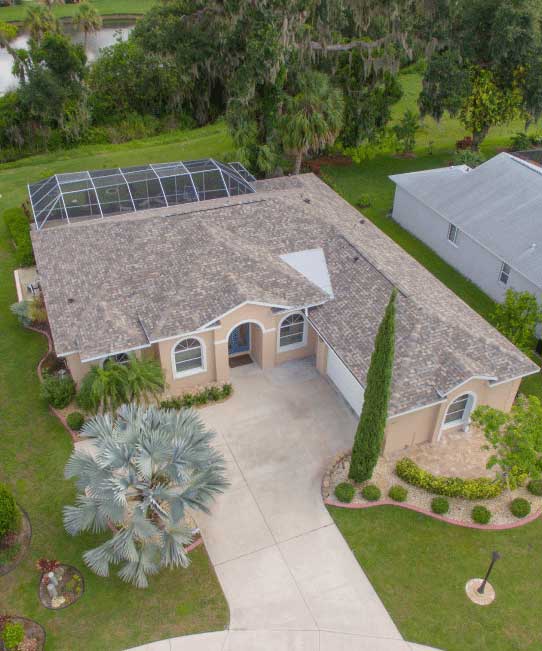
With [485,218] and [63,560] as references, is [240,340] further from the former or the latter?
[485,218]

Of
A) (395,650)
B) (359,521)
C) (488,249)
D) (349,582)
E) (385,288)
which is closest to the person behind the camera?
(395,650)

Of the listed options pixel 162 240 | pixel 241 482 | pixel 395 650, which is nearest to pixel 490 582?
pixel 395 650

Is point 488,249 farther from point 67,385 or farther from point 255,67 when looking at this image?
point 67,385

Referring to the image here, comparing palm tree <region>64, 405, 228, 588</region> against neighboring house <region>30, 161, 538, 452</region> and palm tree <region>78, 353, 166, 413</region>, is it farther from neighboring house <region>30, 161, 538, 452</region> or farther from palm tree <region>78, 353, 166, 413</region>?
neighboring house <region>30, 161, 538, 452</region>

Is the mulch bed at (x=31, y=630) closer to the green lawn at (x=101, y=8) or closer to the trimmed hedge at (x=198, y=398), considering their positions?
the trimmed hedge at (x=198, y=398)

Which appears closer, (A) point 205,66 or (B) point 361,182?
(B) point 361,182

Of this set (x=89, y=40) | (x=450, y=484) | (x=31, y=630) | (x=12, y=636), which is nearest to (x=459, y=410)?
(x=450, y=484)

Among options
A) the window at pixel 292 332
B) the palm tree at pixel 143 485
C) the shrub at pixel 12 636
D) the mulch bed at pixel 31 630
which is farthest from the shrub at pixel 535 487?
the shrub at pixel 12 636
